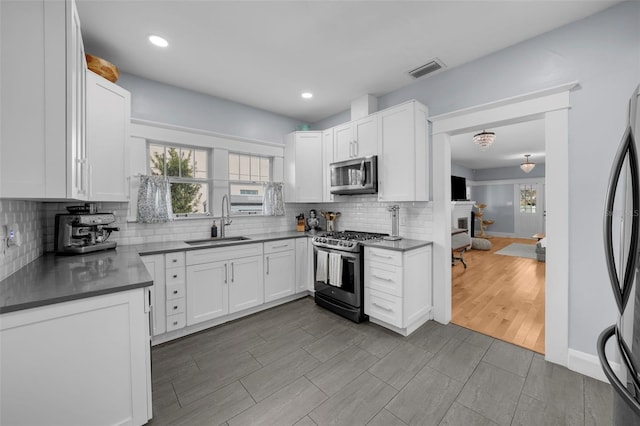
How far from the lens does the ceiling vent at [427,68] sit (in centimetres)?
267

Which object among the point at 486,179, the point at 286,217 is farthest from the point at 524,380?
the point at 486,179

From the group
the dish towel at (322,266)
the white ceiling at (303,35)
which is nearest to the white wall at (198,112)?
the white ceiling at (303,35)

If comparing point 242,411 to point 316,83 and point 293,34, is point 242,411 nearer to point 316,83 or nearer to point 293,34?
point 293,34

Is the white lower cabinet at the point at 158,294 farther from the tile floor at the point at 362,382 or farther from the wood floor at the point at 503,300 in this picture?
the wood floor at the point at 503,300

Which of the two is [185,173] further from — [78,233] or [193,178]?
[78,233]

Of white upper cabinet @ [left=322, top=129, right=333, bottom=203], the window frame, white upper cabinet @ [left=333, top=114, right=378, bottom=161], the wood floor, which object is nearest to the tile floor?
the wood floor

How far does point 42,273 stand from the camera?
5.27 feet

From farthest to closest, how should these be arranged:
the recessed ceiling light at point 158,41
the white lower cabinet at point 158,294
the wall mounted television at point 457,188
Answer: the wall mounted television at point 457,188 < the white lower cabinet at point 158,294 < the recessed ceiling light at point 158,41

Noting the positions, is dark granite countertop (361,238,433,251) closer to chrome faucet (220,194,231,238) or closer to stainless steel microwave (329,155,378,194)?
stainless steel microwave (329,155,378,194)

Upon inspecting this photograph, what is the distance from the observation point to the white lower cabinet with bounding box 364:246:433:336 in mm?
2623

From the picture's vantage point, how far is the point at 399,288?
8.62 ft

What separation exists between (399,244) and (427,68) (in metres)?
1.91

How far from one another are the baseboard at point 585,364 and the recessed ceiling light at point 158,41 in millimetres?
4337

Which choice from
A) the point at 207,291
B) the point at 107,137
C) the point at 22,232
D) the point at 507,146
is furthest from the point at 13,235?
the point at 507,146
